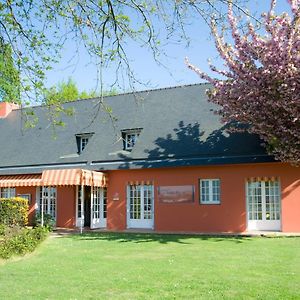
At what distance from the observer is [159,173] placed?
893 inches

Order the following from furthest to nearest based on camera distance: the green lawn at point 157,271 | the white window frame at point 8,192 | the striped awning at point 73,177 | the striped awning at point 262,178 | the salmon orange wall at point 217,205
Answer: the white window frame at point 8,192, the striped awning at point 73,177, the striped awning at point 262,178, the salmon orange wall at point 217,205, the green lawn at point 157,271

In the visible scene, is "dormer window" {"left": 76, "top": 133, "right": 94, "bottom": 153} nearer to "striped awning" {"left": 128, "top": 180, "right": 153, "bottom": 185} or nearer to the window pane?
"striped awning" {"left": 128, "top": 180, "right": 153, "bottom": 185}

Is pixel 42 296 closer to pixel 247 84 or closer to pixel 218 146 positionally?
pixel 247 84

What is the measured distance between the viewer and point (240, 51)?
17188mm

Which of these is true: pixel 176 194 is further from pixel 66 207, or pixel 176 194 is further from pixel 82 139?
pixel 82 139

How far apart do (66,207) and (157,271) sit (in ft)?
50.2

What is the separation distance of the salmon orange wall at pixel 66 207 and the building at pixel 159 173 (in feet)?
0.18

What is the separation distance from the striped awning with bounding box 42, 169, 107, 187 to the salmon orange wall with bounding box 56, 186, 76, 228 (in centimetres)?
242

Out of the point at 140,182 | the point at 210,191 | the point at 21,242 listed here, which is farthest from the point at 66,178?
the point at 21,242

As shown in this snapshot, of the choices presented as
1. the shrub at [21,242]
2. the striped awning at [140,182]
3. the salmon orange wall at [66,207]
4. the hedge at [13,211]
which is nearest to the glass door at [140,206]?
the striped awning at [140,182]

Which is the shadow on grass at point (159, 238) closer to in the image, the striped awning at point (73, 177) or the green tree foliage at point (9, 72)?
the striped awning at point (73, 177)

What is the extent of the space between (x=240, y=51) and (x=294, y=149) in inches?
173

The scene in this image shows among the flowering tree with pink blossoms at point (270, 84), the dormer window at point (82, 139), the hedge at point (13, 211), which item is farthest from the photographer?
the dormer window at point (82, 139)

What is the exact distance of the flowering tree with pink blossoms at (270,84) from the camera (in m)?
16.1
